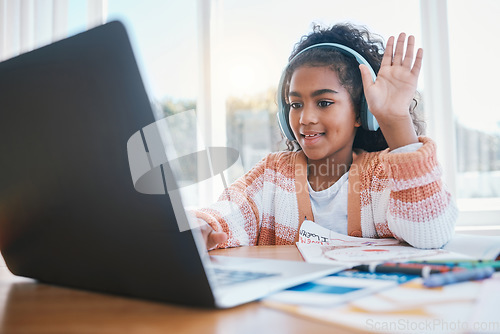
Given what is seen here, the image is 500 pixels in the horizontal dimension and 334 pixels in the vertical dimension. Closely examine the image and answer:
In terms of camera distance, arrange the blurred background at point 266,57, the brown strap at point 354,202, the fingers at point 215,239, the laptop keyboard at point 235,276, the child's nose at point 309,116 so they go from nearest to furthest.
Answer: the laptop keyboard at point 235,276, the fingers at point 215,239, the brown strap at point 354,202, the child's nose at point 309,116, the blurred background at point 266,57

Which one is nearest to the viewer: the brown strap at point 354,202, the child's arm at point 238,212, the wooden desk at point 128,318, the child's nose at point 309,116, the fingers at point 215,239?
the wooden desk at point 128,318

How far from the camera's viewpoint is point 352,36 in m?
1.37

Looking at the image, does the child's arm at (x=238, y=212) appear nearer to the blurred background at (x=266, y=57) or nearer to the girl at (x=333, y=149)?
the girl at (x=333, y=149)

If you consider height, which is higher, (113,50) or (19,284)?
(113,50)

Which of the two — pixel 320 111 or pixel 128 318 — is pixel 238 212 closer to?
pixel 320 111

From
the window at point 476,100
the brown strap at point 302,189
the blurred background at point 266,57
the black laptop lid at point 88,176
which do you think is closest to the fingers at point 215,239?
the black laptop lid at point 88,176

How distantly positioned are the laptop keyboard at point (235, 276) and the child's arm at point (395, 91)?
0.59 metres

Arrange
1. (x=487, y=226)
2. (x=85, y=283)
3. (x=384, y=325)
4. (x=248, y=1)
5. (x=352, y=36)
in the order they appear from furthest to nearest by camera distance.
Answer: (x=248, y=1) < (x=487, y=226) < (x=352, y=36) < (x=85, y=283) < (x=384, y=325)

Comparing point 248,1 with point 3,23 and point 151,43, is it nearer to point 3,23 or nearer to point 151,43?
point 151,43

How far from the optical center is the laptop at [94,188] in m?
0.34

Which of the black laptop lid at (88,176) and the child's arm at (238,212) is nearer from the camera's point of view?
the black laptop lid at (88,176)

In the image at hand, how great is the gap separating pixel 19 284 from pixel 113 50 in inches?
14.9

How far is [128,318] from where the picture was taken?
0.35 metres

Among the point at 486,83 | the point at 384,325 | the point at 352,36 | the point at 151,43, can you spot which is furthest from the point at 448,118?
the point at 384,325
